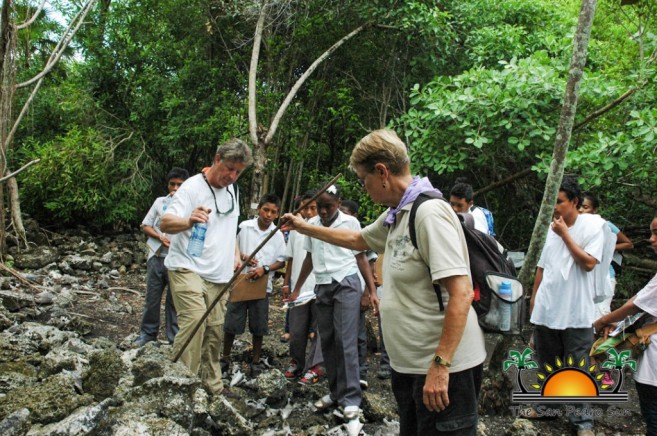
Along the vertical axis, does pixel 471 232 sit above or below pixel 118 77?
below

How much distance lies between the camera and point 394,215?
8.31ft

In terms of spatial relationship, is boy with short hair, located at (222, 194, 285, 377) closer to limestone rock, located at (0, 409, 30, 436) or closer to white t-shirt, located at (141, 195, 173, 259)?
white t-shirt, located at (141, 195, 173, 259)

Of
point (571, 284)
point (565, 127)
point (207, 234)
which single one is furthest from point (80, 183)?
point (571, 284)

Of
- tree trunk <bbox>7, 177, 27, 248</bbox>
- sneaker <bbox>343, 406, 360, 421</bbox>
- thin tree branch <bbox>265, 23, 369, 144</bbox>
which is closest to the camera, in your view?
sneaker <bbox>343, 406, 360, 421</bbox>

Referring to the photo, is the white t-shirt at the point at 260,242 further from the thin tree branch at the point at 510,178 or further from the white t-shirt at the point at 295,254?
the thin tree branch at the point at 510,178

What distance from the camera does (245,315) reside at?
546 cm

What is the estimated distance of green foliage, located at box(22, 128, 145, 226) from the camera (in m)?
12.4

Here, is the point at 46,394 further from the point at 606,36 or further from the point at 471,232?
the point at 606,36

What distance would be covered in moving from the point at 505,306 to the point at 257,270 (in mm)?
3162

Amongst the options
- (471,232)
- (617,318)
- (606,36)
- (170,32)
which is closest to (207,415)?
(471,232)

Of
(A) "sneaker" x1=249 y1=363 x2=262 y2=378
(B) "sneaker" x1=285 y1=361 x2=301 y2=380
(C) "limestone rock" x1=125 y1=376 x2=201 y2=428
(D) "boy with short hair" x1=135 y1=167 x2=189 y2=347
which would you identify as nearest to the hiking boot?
(A) "sneaker" x1=249 y1=363 x2=262 y2=378

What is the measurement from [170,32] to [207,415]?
11691 millimetres

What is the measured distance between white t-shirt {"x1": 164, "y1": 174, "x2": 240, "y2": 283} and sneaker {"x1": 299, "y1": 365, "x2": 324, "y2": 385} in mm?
1392

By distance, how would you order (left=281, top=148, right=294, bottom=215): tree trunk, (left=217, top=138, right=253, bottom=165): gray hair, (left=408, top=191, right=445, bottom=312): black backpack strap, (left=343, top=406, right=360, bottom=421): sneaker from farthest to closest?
(left=281, top=148, right=294, bottom=215): tree trunk, (left=343, top=406, right=360, bottom=421): sneaker, (left=217, top=138, right=253, bottom=165): gray hair, (left=408, top=191, right=445, bottom=312): black backpack strap
